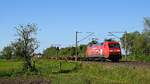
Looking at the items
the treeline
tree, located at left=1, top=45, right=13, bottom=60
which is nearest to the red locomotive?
tree, located at left=1, top=45, right=13, bottom=60

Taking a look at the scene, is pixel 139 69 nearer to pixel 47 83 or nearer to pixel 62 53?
pixel 47 83

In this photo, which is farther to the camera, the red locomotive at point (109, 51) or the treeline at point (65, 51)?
the treeline at point (65, 51)

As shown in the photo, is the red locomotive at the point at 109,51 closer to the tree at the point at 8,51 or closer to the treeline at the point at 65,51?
the tree at the point at 8,51

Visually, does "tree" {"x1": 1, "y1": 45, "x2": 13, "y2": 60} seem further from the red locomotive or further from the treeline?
the red locomotive

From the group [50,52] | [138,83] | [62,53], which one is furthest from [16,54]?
[50,52]

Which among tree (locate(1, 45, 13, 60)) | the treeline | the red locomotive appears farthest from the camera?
the treeline

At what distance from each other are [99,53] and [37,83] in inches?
1181

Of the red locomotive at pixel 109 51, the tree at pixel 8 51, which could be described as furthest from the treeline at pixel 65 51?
the red locomotive at pixel 109 51

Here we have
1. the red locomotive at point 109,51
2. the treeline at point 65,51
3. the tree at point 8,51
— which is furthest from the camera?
the treeline at point 65,51

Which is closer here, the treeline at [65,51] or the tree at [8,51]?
the tree at [8,51]

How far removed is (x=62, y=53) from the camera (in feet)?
378

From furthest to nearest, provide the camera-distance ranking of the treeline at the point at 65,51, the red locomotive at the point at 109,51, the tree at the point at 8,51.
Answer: the treeline at the point at 65,51
the red locomotive at the point at 109,51
the tree at the point at 8,51

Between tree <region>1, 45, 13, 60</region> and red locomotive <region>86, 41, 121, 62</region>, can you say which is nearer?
tree <region>1, 45, 13, 60</region>

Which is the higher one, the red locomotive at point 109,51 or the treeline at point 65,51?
the treeline at point 65,51
